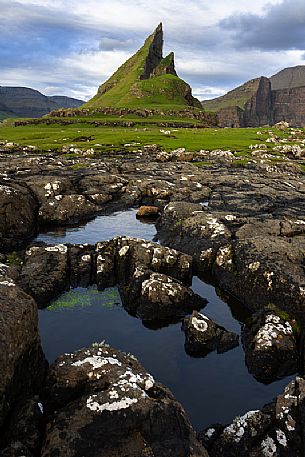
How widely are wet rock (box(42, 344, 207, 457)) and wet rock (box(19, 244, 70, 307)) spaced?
43.9 feet

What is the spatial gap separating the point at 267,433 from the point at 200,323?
923 cm

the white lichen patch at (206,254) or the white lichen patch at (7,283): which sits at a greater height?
the white lichen patch at (7,283)

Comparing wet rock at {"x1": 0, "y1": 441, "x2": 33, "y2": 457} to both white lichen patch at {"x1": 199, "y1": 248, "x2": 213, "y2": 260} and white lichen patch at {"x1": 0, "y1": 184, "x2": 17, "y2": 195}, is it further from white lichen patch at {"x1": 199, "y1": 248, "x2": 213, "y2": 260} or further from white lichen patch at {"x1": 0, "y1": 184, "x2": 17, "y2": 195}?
white lichen patch at {"x1": 0, "y1": 184, "x2": 17, "y2": 195}

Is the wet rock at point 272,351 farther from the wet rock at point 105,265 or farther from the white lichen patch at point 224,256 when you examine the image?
the wet rock at point 105,265

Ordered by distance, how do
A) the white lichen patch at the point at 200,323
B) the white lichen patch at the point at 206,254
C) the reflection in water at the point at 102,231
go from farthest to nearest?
1. the reflection in water at the point at 102,231
2. the white lichen patch at the point at 206,254
3. the white lichen patch at the point at 200,323

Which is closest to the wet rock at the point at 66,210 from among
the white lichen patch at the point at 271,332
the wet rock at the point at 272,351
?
the wet rock at the point at 272,351

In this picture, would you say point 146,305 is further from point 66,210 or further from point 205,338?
point 66,210

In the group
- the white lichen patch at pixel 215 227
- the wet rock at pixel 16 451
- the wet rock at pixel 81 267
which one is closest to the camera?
the wet rock at pixel 16 451

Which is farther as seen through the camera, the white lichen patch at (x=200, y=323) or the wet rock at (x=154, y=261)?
the wet rock at (x=154, y=261)

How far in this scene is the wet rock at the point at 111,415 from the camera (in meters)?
11.3

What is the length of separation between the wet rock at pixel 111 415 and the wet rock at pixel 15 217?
2680 cm

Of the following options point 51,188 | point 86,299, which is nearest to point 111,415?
point 86,299

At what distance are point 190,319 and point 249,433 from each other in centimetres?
981

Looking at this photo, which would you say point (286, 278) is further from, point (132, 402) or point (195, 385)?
point (132, 402)
